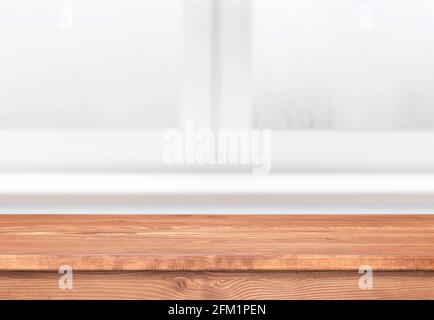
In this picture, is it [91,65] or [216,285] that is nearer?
[216,285]

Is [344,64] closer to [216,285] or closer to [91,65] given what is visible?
[91,65]

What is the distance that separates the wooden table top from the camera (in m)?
0.76

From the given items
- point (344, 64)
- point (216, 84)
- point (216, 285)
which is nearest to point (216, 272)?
point (216, 285)

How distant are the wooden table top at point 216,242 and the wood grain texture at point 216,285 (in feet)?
0.05

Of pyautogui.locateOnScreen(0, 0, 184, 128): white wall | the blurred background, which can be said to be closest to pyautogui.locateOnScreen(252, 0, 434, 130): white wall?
the blurred background

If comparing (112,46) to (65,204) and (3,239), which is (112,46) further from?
(3,239)

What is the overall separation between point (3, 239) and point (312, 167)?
2.48 feet

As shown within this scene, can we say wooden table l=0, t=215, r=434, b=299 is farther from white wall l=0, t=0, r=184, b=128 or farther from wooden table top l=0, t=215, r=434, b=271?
white wall l=0, t=0, r=184, b=128

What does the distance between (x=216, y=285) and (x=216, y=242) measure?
0.34 ft

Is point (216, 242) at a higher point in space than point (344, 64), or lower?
lower

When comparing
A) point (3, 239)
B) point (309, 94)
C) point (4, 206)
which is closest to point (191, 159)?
point (309, 94)

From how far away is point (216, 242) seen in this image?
867 millimetres

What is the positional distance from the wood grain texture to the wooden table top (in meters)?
0.02
